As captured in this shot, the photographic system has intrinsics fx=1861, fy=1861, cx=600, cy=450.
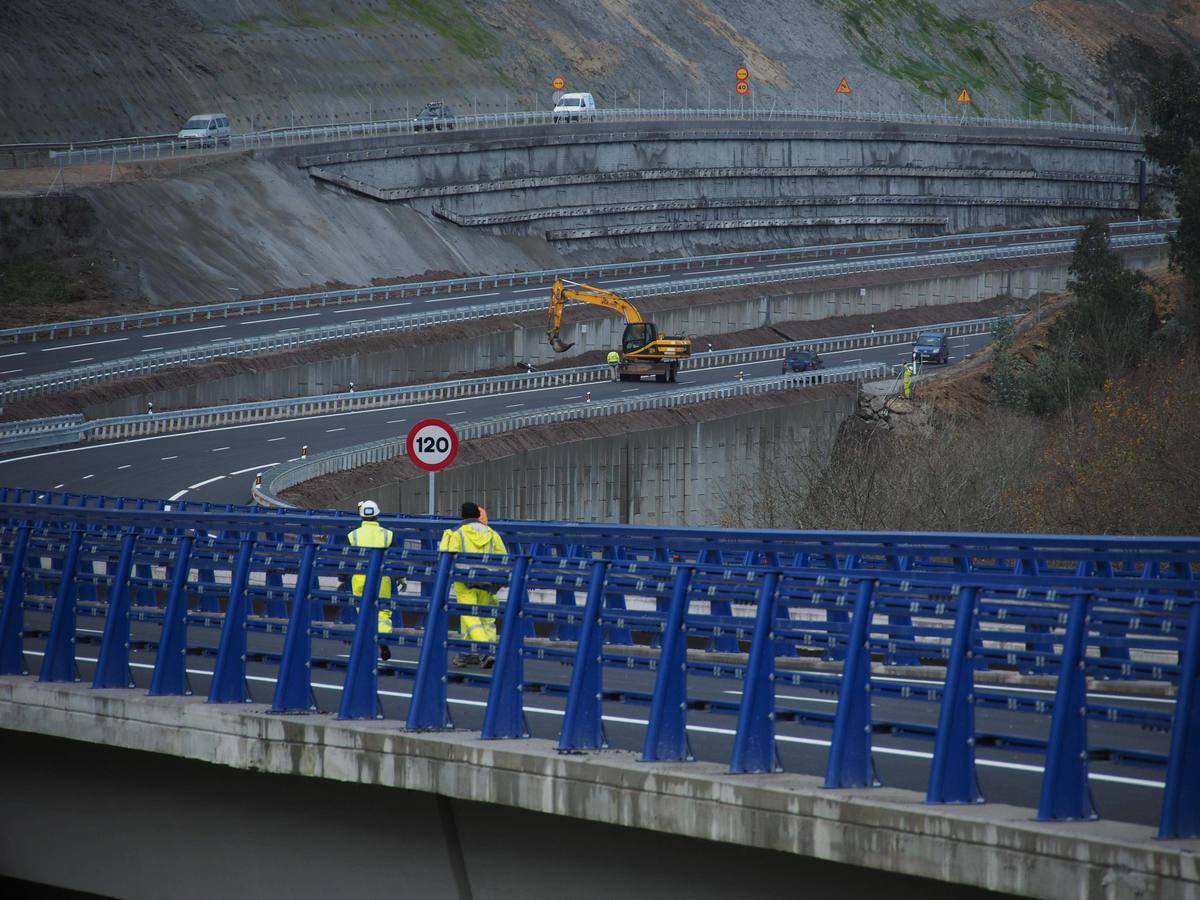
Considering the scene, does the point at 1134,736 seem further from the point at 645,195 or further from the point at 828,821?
the point at 645,195

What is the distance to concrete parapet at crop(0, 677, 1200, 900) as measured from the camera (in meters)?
7.96

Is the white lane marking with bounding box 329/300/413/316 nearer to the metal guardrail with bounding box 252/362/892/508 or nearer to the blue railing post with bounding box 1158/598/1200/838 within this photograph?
the metal guardrail with bounding box 252/362/892/508

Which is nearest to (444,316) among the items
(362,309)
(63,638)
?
(362,309)

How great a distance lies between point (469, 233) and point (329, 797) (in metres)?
80.9

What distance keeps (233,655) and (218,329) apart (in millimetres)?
56294

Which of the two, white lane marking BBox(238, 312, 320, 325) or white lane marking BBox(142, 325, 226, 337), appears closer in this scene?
white lane marking BBox(142, 325, 226, 337)

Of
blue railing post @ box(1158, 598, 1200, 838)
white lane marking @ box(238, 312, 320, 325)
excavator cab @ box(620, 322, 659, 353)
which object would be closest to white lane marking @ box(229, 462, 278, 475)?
excavator cab @ box(620, 322, 659, 353)

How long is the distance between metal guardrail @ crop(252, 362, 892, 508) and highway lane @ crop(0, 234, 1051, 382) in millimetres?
12847

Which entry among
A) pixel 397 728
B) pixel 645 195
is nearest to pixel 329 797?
pixel 397 728

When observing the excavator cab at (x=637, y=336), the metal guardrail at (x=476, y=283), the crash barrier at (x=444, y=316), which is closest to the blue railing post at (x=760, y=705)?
the crash barrier at (x=444, y=316)

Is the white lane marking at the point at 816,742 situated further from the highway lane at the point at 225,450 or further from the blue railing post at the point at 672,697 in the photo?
the highway lane at the point at 225,450

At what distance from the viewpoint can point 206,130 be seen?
86875mm

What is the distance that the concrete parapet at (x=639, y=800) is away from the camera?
7.96 meters

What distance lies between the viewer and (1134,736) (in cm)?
1200
